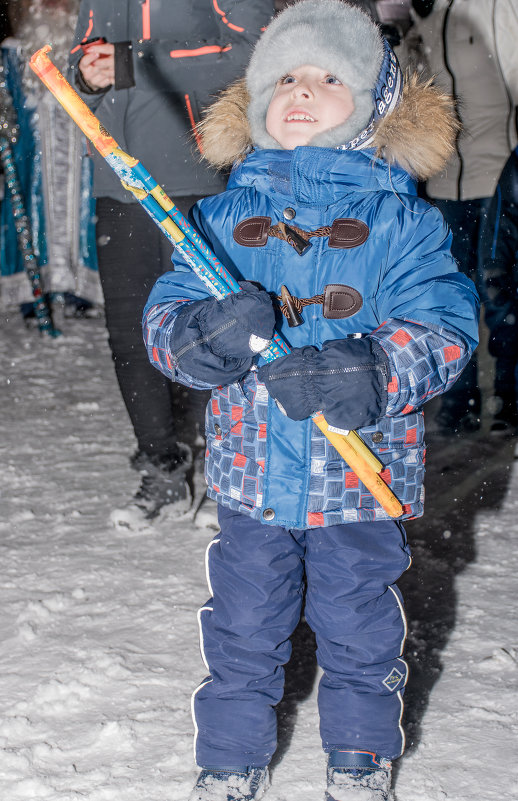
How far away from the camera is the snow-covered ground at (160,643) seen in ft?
5.49

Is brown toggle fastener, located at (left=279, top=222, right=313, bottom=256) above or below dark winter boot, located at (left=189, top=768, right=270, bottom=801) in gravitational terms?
above

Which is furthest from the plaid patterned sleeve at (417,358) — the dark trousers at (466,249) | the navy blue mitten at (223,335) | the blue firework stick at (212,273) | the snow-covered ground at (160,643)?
A: the dark trousers at (466,249)

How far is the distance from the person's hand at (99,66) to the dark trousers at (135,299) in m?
0.33

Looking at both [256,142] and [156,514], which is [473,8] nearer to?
[256,142]

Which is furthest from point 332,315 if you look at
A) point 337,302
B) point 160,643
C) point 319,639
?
point 160,643

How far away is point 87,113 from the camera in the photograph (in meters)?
1.44

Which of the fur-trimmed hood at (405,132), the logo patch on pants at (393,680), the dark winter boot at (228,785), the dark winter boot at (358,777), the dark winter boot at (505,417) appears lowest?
the dark winter boot at (505,417)

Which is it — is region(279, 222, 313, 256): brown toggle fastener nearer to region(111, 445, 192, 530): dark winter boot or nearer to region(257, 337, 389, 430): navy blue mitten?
region(257, 337, 389, 430): navy blue mitten

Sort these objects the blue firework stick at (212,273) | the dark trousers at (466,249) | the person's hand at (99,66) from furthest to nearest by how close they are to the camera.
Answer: the dark trousers at (466,249) < the person's hand at (99,66) < the blue firework stick at (212,273)

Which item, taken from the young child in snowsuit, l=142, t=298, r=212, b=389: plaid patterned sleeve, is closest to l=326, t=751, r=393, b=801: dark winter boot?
the young child in snowsuit

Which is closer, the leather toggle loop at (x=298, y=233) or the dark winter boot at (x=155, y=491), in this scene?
the leather toggle loop at (x=298, y=233)

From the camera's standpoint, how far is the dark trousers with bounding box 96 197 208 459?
2498 mm

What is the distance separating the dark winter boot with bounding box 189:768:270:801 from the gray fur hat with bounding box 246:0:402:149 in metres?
1.20

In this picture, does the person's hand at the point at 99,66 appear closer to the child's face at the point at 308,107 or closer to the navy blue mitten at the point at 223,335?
the child's face at the point at 308,107
